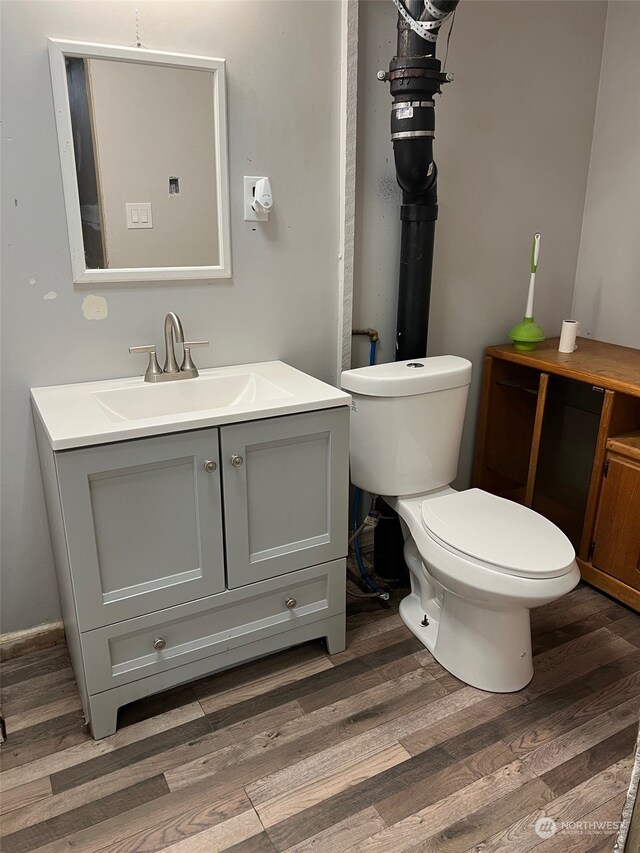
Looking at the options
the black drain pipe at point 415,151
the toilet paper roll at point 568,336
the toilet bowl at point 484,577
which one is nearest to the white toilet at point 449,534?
the toilet bowl at point 484,577

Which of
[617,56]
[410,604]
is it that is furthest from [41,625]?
[617,56]

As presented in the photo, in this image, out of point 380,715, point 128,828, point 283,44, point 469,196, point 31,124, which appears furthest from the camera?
point 469,196

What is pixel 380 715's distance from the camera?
1.70 m

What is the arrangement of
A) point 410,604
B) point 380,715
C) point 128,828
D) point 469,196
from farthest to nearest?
point 469,196 → point 410,604 → point 380,715 → point 128,828

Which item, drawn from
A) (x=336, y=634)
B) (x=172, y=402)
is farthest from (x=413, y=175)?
(x=336, y=634)

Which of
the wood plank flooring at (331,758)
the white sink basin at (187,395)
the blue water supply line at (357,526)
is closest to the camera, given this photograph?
the wood plank flooring at (331,758)

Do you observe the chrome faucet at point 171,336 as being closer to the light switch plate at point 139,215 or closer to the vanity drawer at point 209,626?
the light switch plate at point 139,215

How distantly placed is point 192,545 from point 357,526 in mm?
897

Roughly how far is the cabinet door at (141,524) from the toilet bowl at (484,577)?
619 millimetres

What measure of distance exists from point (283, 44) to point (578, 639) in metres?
2.03

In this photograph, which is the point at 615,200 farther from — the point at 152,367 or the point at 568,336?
the point at 152,367

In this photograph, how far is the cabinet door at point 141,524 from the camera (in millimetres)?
1422

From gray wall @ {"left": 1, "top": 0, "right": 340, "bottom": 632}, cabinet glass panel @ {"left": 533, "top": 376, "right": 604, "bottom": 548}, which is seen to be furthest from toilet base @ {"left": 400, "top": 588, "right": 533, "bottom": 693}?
gray wall @ {"left": 1, "top": 0, "right": 340, "bottom": 632}

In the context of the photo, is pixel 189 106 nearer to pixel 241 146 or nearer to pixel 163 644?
pixel 241 146
